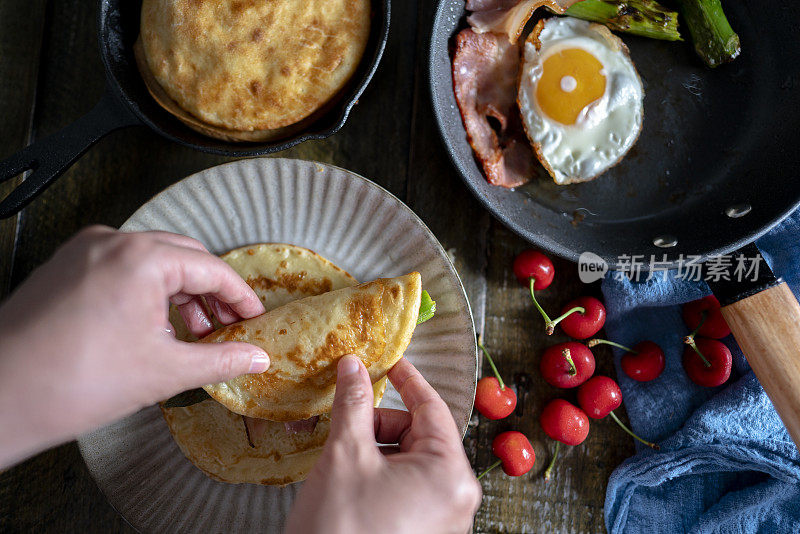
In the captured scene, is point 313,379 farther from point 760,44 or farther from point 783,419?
point 760,44

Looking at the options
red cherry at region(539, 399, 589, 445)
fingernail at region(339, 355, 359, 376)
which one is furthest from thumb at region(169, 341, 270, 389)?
red cherry at region(539, 399, 589, 445)

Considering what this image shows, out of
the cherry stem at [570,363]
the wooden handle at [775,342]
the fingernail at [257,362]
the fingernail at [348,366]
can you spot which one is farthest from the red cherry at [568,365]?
the fingernail at [257,362]

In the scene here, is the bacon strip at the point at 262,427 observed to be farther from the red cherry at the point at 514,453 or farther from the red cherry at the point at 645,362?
the red cherry at the point at 645,362

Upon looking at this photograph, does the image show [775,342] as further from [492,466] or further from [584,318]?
[492,466]

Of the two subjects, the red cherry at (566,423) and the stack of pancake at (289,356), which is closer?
the stack of pancake at (289,356)

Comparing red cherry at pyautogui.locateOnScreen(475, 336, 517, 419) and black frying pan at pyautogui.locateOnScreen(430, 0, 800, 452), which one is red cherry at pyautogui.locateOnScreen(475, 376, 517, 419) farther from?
black frying pan at pyautogui.locateOnScreen(430, 0, 800, 452)

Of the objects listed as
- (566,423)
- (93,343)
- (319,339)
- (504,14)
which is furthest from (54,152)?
(566,423)

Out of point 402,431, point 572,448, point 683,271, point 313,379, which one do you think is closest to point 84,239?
point 313,379
